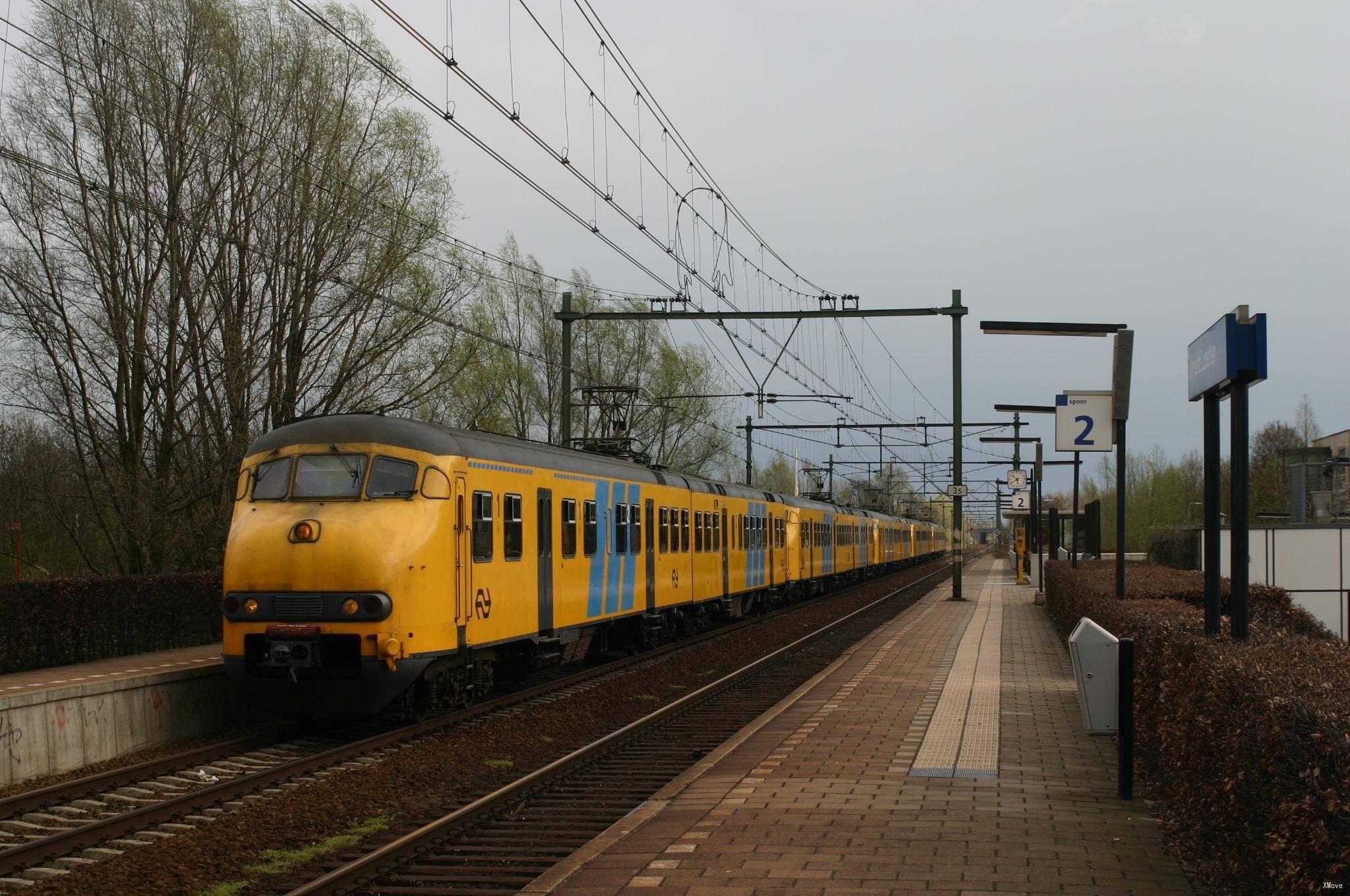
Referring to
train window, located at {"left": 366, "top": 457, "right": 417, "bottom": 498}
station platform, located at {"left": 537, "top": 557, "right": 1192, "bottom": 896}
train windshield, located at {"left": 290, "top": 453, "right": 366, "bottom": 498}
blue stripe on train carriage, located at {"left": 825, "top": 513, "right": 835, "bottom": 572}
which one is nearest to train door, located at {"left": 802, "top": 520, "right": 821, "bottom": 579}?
blue stripe on train carriage, located at {"left": 825, "top": 513, "right": 835, "bottom": 572}

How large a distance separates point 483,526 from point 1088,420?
308 inches

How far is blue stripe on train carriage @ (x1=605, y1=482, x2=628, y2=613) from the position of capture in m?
17.5

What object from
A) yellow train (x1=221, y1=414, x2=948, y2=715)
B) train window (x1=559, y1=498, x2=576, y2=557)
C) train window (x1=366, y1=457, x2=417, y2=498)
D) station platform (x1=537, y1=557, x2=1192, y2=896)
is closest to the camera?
station platform (x1=537, y1=557, x2=1192, y2=896)

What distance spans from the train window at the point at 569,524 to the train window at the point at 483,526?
93.1 inches

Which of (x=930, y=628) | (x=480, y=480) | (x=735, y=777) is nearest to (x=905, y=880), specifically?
(x=735, y=777)

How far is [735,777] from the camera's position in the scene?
904 cm

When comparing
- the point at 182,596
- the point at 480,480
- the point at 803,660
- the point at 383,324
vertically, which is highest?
the point at 383,324

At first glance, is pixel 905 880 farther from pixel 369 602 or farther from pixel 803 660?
pixel 803 660

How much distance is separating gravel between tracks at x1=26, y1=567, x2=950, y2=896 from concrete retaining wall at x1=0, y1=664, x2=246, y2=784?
257 cm

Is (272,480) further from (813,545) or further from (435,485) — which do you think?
(813,545)

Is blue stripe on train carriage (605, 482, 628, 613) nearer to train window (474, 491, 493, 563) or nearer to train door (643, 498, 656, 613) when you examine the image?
train door (643, 498, 656, 613)

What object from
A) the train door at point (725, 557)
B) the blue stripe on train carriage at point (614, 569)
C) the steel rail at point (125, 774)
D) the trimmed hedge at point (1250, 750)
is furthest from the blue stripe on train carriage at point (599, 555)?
the trimmed hedge at point (1250, 750)

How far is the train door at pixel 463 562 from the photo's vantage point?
1218 centimetres

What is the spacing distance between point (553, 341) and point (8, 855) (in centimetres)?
3857
